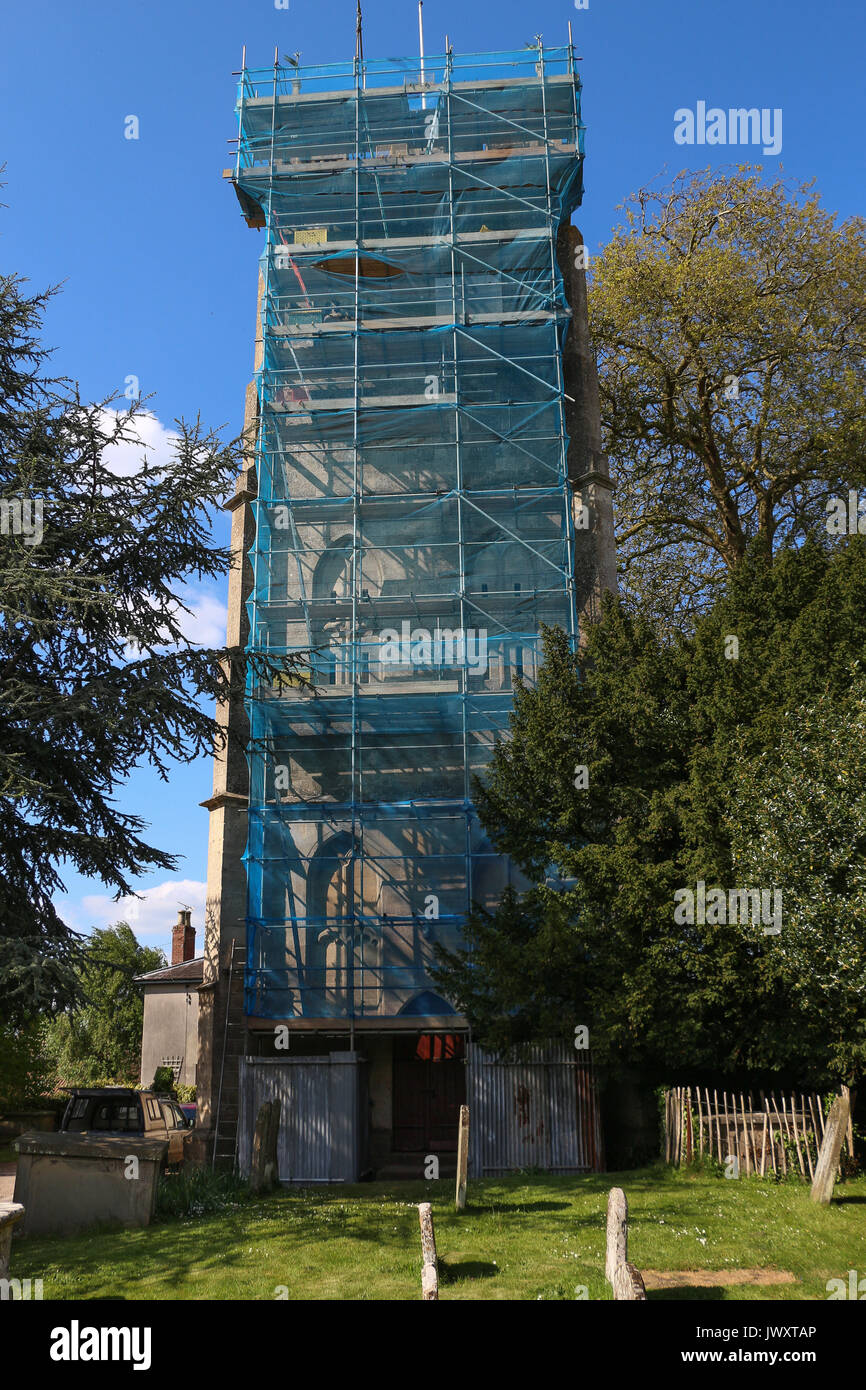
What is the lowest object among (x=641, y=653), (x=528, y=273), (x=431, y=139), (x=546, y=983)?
(x=546, y=983)

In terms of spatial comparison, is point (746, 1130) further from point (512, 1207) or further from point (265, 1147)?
point (265, 1147)

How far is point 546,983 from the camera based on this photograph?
17.9m

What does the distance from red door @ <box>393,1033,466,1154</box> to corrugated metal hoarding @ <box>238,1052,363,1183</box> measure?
253 centimetres

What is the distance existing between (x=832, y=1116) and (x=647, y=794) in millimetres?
6313

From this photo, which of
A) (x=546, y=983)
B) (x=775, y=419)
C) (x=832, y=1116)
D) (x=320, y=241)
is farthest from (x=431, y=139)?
(x=832, y=1116)

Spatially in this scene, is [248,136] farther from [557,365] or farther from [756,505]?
[756,505]

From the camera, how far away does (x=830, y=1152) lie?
44.2ft

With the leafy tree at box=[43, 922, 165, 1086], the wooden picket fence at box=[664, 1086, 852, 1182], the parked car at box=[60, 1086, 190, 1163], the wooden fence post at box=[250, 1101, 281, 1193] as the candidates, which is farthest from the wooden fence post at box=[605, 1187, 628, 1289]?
the leafy tree at box=[43, 922, 165, 1086]

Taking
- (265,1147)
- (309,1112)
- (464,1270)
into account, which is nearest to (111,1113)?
(309,1112)

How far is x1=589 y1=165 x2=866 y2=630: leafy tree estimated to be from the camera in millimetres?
29453

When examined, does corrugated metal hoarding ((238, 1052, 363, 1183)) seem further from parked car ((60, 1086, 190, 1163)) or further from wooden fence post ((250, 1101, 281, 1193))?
wooden fence post ((250, 1101, 281, 1193))

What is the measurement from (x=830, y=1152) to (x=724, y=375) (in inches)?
877
